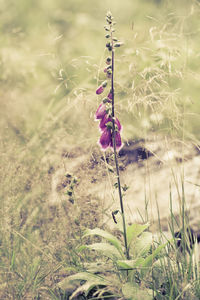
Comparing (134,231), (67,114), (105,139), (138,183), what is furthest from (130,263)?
(67,114)

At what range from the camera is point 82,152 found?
67.4 inches

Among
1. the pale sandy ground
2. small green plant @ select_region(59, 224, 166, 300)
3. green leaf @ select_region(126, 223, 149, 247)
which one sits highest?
the pale sandy ground

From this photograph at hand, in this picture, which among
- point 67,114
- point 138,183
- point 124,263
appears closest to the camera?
point 124,263

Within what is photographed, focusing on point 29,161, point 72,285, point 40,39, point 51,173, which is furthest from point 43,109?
point 72,285

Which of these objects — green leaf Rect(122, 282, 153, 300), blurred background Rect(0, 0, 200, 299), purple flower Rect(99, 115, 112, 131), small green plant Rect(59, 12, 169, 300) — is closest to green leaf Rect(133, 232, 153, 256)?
small green plant Rect(59, 12, 169, 300)

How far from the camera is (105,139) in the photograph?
3.94 ft

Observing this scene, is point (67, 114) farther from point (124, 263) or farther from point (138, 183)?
point (124, 263)

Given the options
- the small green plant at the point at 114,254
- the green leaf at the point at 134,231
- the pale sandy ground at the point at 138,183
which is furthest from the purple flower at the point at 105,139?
the green leaf at the point at 134,231

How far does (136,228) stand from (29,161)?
670 millimetres

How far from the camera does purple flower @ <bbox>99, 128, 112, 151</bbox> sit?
47.2 inches

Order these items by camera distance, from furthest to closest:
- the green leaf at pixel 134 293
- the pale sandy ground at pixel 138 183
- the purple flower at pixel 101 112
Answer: the pale sandy ground at pixel 138 183 < the purple flower at pixel 101 112 < the green leaf at pixel 134 293

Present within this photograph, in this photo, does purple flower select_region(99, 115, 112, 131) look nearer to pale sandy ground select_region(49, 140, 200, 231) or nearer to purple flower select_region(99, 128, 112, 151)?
purple flower select_region(99, 128, 112, 151)

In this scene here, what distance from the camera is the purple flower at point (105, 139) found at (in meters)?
1.20

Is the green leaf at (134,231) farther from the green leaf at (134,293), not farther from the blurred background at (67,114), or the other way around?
the blurred background at (67,114)
